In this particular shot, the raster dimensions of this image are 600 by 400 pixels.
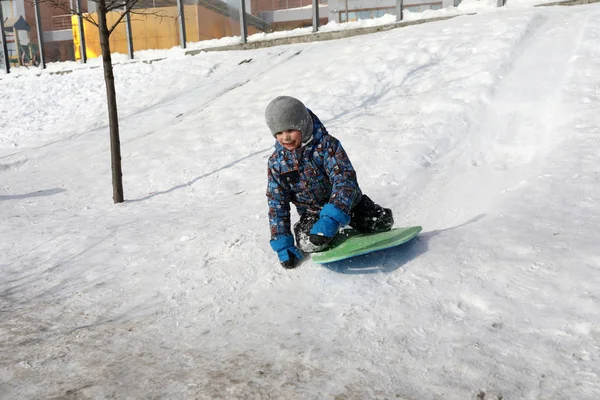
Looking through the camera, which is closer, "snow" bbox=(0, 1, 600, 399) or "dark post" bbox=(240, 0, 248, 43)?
"snow" bbox=(0, 1, 600, 399)

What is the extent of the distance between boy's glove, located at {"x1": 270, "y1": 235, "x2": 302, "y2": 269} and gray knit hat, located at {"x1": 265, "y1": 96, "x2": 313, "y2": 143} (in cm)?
84

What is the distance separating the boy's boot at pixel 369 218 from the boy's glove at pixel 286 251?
2.04ft

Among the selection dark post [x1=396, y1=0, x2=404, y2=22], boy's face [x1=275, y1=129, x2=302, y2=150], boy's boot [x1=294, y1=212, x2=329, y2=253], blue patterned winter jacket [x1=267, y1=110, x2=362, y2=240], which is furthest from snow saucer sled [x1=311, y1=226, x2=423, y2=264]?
dark post [x1=396, y1=0, x2=404, y2=22]

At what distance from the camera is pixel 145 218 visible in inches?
249

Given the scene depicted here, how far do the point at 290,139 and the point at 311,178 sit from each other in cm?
36

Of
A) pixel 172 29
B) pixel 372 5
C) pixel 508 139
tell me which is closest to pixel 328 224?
pixel 508 139

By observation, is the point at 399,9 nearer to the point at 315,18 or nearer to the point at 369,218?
the point at 315,18

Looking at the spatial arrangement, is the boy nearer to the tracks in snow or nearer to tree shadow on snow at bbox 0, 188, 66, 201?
the tracks in snow

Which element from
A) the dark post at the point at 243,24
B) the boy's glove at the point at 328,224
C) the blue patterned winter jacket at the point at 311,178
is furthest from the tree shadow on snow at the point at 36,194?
the dark post at the point at 243,24

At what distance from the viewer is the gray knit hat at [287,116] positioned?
3568mm

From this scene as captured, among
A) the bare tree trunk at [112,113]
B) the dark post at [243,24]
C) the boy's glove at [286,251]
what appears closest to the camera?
the boy's glove at [286,251]

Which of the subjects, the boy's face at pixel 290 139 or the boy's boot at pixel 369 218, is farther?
the boy's boot at pixel 369 218

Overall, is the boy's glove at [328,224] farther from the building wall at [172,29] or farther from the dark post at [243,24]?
the building wall at [172,29]

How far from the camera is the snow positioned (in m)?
2.53
